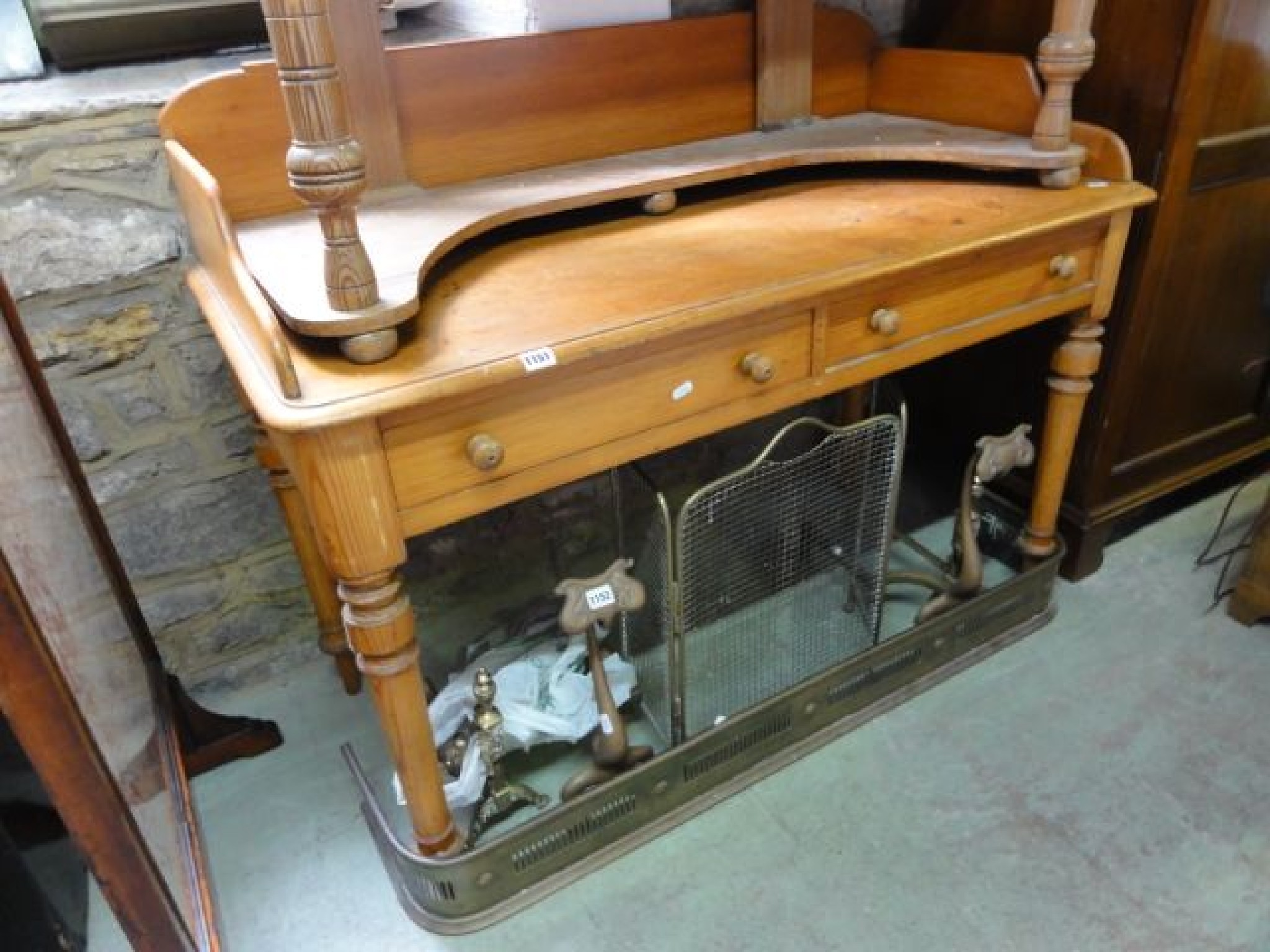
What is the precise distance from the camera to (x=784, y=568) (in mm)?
1702

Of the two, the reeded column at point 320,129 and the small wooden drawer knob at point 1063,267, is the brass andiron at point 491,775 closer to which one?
the reeded column at point 320,129

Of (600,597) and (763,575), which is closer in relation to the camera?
(600,597)

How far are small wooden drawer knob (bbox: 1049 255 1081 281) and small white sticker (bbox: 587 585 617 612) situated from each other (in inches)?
33.5

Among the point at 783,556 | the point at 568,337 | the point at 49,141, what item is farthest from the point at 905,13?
the point at 49,141

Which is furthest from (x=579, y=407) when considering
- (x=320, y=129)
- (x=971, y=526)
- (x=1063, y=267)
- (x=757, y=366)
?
(x=971, y=526)

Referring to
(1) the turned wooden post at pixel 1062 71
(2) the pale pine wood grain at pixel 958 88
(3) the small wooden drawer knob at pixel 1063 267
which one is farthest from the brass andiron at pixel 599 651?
(2) the pale pine wood grain at pixel 958 88

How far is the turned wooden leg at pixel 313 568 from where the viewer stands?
1476 mm

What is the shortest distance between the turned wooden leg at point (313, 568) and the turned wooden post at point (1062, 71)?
50.9 inches

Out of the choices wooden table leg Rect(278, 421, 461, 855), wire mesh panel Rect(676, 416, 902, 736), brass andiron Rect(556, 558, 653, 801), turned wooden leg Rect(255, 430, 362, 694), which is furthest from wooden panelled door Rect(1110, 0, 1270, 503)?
turned wooden leg Rect(255, 430, 362, 694)

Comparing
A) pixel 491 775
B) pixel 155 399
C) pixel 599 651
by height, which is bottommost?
pixel 491 775

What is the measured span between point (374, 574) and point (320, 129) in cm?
47

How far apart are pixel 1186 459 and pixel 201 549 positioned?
1.99m

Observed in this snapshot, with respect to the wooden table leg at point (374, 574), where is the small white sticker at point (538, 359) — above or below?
above

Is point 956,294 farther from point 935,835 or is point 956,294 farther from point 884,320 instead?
point 935,835
